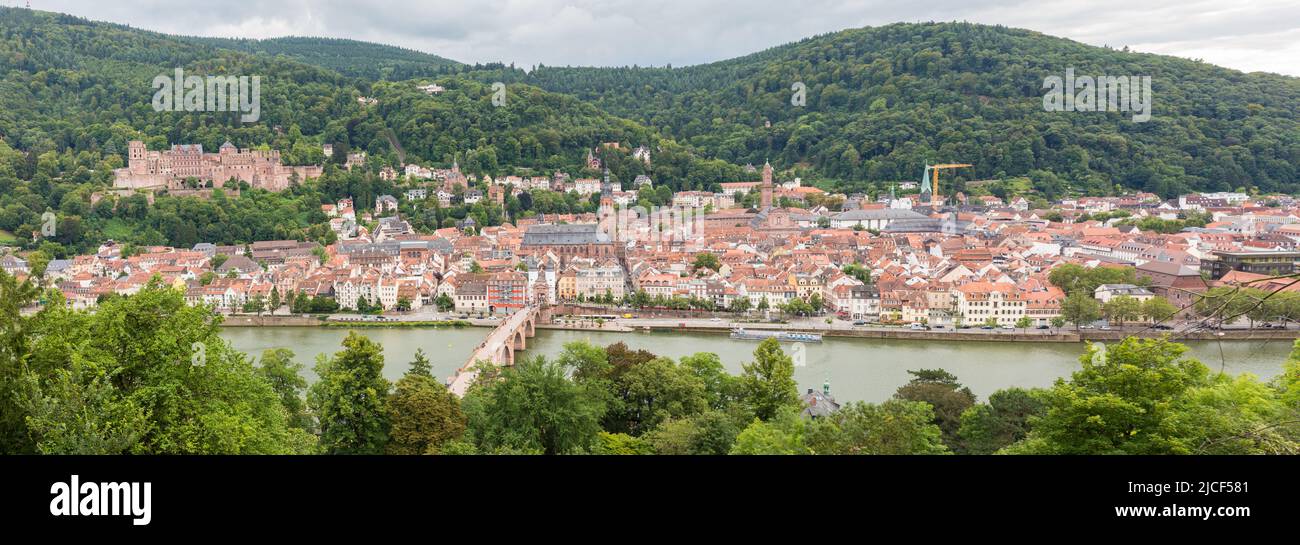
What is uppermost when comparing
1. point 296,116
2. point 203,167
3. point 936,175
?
point 296,116

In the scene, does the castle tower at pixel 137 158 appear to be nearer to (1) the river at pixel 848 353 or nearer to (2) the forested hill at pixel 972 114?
(1) the river at pixel 848 353

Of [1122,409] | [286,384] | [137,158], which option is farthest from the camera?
[137,158]

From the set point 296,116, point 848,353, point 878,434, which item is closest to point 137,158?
point 296,116

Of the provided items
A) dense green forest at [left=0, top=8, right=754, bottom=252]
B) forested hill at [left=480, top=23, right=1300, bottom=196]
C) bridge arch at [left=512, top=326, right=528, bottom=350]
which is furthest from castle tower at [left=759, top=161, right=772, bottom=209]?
bridge arch at [left=512, top=326, right=528, bottom=350]

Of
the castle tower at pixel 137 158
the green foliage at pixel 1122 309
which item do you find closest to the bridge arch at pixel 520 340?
the green foliage at pixel 1122 309

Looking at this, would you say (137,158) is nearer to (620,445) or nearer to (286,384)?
(286,384)

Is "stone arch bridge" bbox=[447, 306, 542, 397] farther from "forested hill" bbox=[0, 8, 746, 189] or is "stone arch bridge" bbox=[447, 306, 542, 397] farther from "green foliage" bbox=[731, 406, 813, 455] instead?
"forested hill" bbox=[0, 8, 746, 189]

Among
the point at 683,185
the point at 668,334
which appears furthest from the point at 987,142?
the point at 668,334
